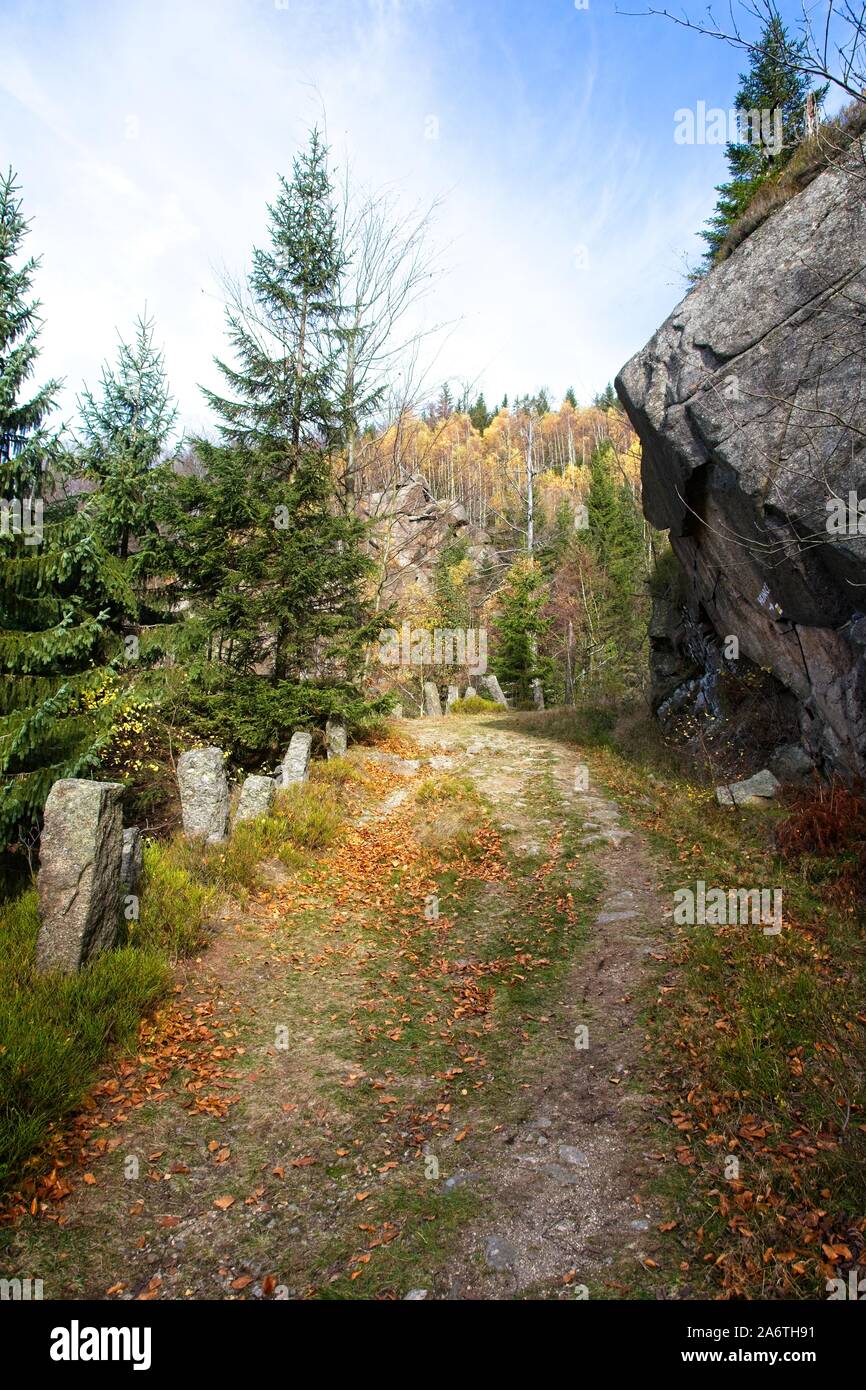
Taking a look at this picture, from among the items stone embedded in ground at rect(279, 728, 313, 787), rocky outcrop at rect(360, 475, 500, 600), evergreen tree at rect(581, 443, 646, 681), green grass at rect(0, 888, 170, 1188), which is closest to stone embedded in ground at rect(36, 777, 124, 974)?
green grass at rect(0, 888, 170, 1188)

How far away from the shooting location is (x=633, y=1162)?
406cm

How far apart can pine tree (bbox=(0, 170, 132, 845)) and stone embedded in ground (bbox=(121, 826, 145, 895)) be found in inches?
97.2

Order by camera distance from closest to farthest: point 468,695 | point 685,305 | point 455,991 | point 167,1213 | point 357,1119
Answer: point 167,1213, point 357,1119, point 455,991, point 685,305, point 468,695

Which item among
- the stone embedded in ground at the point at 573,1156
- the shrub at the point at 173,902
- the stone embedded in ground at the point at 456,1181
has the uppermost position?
the shrub at the point at 173,902

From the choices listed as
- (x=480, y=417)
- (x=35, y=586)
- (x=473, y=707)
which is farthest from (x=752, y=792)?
(x=480, y=417)

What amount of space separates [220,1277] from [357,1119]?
4.46ft

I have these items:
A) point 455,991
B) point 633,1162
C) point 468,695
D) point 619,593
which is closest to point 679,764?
point 455,991

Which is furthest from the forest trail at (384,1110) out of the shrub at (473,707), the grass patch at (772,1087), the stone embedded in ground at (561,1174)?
the shrub at (473,707)

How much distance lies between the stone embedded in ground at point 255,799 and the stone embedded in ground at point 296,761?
1.18m

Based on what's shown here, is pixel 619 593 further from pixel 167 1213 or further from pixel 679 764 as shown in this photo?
pixel 167 1213

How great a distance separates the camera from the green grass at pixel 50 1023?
4223 millimetres

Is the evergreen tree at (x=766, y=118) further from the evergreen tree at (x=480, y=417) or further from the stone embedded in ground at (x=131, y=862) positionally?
the evergreen tree at (x=480, y=417)

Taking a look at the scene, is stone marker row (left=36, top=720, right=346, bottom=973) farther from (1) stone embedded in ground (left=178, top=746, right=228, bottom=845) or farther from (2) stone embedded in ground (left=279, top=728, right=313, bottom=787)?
(2) stone embedded in ground (left=279, top=728, right=313, bottom=787)

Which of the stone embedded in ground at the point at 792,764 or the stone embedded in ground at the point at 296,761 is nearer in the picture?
the stone embedded in ground at the point at 792,764
